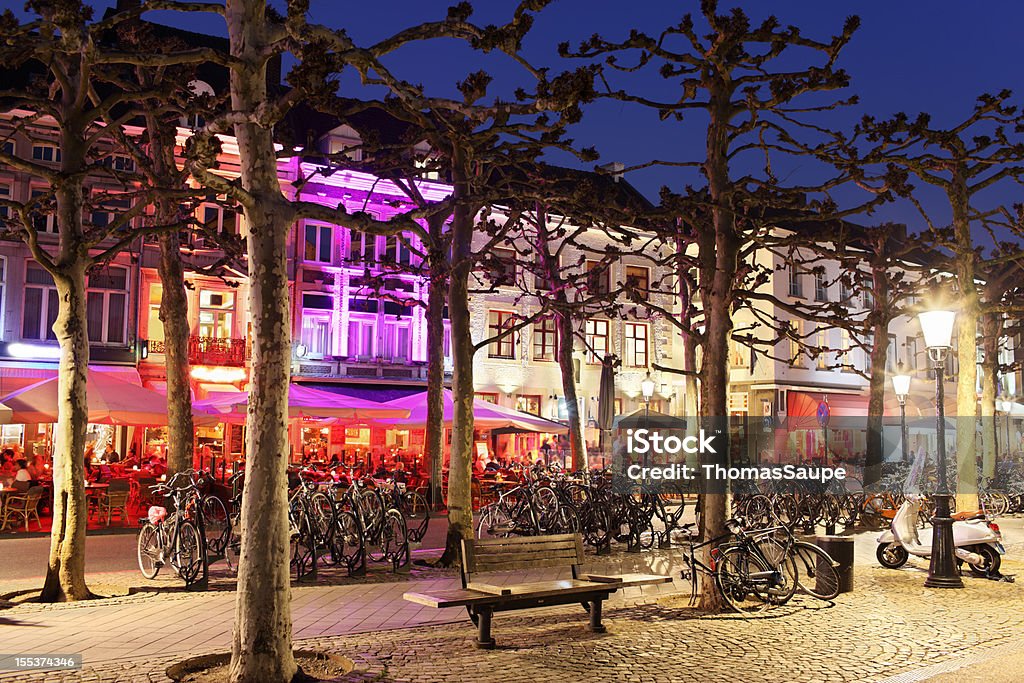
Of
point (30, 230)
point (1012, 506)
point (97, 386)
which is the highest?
point (30, 230)

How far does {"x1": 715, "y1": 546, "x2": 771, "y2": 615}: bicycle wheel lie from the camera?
10.4m

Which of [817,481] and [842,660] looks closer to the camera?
[842,660]

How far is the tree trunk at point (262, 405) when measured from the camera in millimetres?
6945

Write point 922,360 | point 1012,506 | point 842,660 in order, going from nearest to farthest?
point 842,660, point 1012,506, point 922,360

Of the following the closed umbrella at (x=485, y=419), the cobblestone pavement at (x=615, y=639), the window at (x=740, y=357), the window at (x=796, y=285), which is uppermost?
the window at (x=796, y=285)

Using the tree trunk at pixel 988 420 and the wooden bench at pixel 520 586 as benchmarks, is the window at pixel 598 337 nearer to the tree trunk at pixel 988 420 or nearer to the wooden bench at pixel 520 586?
the tree trunk at pixel 988 420

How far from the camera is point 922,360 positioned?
52.8 m

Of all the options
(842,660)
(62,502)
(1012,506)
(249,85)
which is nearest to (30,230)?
(62,502)

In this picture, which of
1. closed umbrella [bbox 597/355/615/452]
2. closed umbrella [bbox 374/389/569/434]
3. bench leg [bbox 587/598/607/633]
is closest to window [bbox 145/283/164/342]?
closed umbrella [bbox 374/389/569/434]

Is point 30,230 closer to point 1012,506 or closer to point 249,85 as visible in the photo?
point 249,85

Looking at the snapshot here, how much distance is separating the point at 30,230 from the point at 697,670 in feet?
26.1

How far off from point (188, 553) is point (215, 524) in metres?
4.56

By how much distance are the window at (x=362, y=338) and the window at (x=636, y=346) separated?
12638 mm

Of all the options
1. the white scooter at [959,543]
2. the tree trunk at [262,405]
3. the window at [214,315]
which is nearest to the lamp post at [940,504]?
the white scooter at [959,543]
